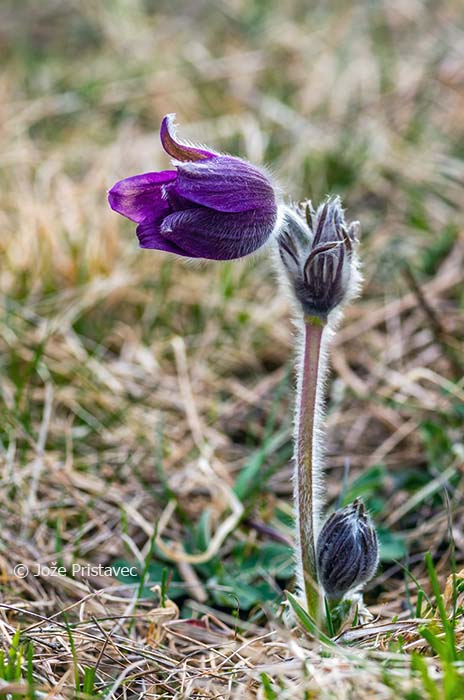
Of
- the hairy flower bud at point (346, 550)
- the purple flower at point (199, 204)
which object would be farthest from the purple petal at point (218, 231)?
the hairy flower bud at point (346, 550)

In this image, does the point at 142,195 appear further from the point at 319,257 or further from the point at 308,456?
the point at 308,456

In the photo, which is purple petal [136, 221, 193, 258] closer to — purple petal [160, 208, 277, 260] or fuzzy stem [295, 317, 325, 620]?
purple petal [160, 208, 277, 260]

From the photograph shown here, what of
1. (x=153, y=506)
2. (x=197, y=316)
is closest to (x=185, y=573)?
(x=153, y=506)

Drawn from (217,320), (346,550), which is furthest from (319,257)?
(217,320)

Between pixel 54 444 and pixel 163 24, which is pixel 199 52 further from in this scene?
pixel 54 444

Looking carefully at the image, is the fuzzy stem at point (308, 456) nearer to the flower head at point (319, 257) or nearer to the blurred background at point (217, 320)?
the flower head at point (319, 257)

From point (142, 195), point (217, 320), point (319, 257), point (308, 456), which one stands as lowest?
point (308, 456)
